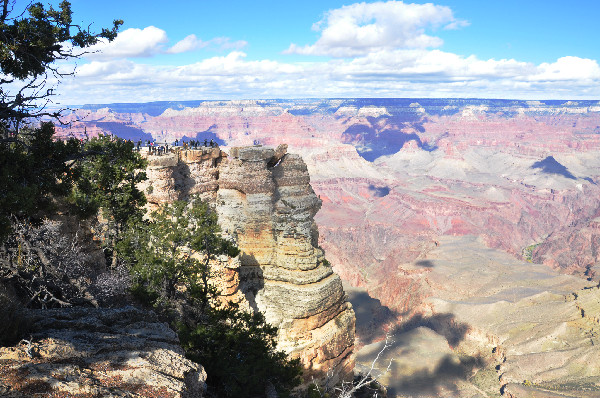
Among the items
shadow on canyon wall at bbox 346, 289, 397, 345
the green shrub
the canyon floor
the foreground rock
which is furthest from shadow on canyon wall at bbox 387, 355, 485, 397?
the green shrub

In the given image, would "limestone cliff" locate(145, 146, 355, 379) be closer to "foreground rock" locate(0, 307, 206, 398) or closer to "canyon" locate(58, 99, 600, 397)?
"canyon" locate(58, 99, 600, 397)

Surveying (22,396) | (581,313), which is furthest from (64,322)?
(581,313)

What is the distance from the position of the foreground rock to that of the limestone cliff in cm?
1244

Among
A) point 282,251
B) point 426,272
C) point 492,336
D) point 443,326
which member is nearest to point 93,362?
point 282,251

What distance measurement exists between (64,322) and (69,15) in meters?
8.27

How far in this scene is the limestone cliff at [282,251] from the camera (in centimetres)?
2369

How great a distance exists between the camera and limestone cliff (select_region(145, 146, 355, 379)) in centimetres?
2369

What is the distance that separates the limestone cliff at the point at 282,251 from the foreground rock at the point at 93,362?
12437 millimetres

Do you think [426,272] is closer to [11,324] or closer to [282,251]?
[282,251]

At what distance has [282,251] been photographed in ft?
80.4

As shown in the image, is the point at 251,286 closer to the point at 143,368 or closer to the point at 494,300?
the point at 143,368

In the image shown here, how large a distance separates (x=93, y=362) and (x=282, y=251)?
16581 millimetres

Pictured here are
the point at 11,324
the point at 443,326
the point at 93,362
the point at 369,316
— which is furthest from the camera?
the point at 369,316

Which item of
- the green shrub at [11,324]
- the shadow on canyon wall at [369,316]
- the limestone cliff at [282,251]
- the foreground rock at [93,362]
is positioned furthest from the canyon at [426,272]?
the foreground rock at [93,362]
